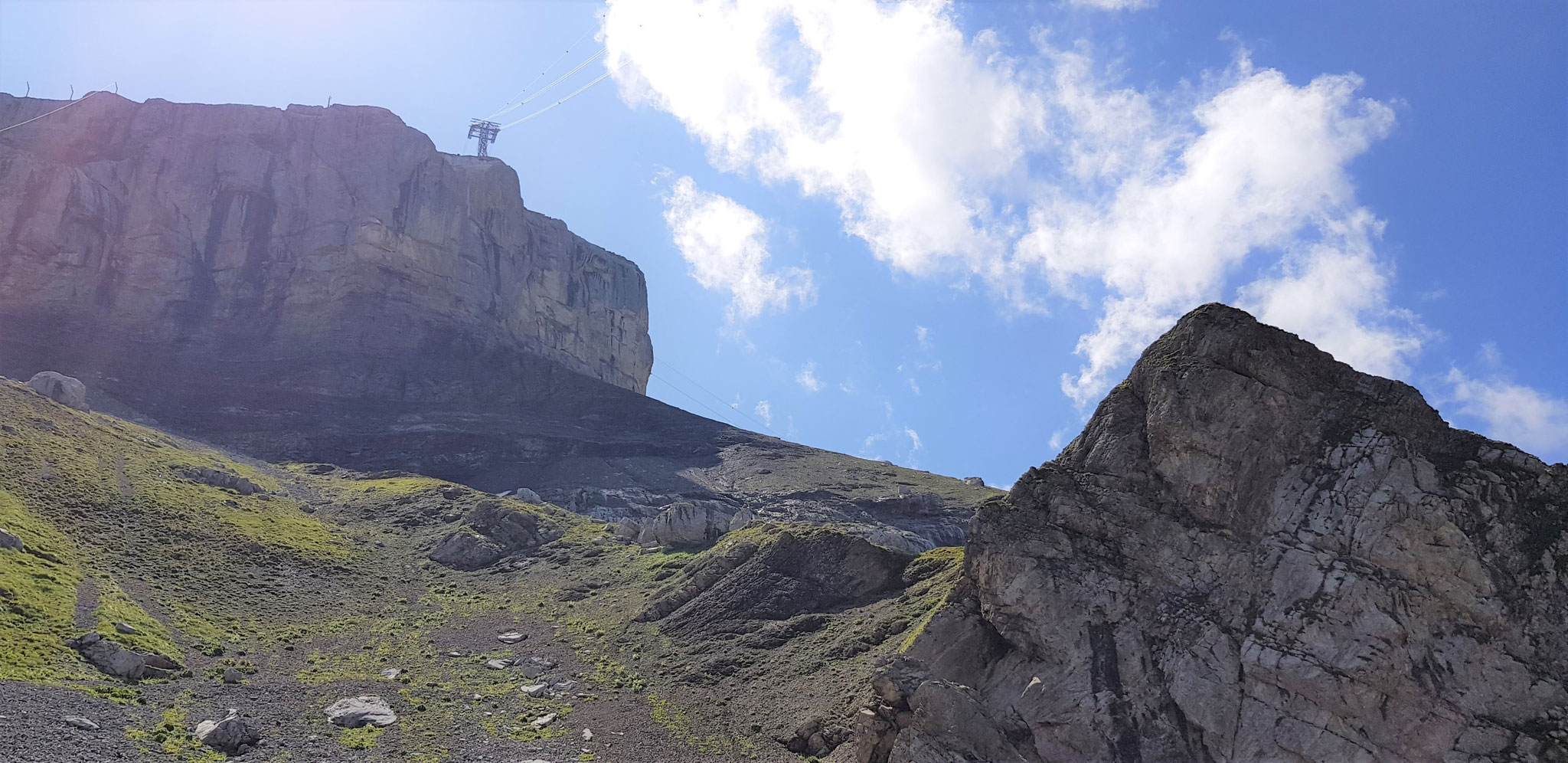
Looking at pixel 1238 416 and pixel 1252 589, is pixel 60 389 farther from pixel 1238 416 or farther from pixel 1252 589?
pixel 1252 589

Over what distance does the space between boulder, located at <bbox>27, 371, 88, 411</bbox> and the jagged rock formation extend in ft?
60.8

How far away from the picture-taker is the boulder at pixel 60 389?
89438 mm

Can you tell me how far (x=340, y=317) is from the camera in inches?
5812

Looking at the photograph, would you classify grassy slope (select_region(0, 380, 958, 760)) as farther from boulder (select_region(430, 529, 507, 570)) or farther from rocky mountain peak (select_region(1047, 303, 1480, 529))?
rocky mountain peak (select_region(1047, 303, 1480, 529))

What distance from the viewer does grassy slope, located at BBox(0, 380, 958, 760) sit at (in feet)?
126

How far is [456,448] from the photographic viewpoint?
120 metres

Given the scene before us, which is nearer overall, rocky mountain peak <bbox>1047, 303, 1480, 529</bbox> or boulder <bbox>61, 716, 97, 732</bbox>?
boulder <bbox>61, 716, 97, 732</bbox>

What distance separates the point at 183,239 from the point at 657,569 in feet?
409

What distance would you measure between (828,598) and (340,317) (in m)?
122

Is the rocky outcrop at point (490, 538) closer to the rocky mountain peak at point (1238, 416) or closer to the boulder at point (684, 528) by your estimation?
the boulder at point (684, 528)

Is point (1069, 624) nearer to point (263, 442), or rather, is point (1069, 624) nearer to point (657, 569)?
point (657, 569)

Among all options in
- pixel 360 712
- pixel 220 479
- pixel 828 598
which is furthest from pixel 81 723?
pixel 220 479

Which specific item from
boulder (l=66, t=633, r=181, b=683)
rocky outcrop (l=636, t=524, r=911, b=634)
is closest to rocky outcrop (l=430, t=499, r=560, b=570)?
rocky outcrop (l=636, t=524, r=911, b=634)

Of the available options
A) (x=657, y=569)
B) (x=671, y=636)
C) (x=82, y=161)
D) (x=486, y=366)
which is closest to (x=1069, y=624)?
(x=671, y=636)
